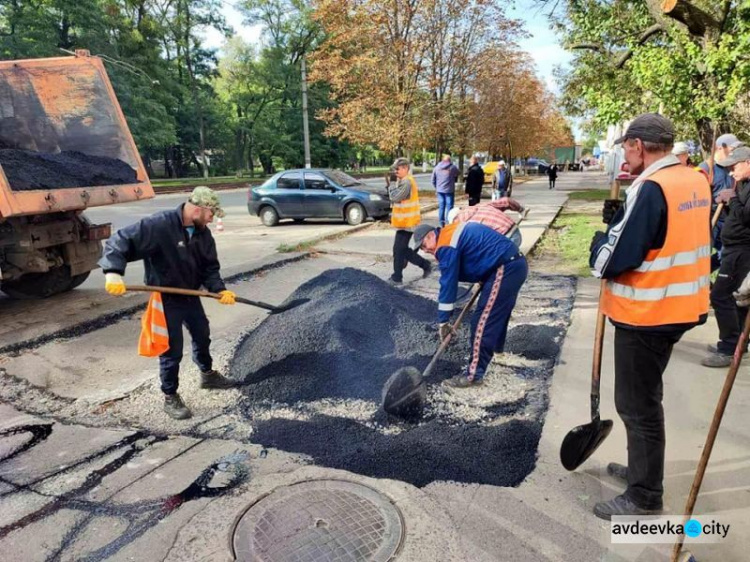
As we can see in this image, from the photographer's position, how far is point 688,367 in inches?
163

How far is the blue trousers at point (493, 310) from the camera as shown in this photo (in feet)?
12.3

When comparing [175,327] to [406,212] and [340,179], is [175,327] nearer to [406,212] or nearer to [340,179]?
[406,212]

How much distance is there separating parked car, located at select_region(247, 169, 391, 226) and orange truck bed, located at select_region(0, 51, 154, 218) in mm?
6826

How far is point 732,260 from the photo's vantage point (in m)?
4.04

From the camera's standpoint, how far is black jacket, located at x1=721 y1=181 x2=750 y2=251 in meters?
3.80

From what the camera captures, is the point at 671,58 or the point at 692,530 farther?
the point at 671,58

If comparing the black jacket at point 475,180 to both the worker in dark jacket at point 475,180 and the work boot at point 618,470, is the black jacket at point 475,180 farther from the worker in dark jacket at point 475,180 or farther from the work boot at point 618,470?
the work boot at point 618,470

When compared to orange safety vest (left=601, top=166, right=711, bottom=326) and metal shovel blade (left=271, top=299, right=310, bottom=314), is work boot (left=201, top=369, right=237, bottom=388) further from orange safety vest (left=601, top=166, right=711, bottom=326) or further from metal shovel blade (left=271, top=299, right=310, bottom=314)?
orange safety vest (left=601, top=166, right=711, bottom=326)

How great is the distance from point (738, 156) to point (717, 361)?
65.7 inches

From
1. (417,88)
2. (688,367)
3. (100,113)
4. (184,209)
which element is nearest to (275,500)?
(184,209)

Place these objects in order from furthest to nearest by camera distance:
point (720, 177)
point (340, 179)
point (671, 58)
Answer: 1. point (340, 179)
2. point (671, 58)
3. point (720, 177)

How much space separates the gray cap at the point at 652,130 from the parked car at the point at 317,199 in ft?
35.6

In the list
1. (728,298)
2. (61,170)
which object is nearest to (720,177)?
(728,298)

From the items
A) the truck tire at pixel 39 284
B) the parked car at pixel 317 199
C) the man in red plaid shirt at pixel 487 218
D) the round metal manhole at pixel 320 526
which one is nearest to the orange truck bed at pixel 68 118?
the truck tire at pixel 39 284
